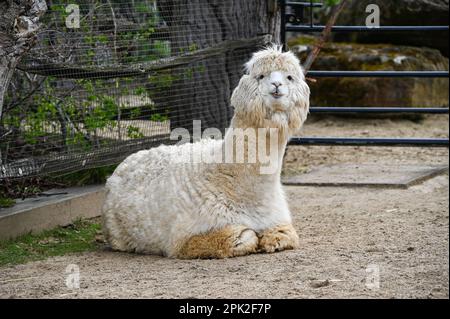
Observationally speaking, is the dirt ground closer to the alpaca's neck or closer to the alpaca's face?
the alpaca's neck

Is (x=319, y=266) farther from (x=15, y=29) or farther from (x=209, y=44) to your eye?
(x=209, y=44)

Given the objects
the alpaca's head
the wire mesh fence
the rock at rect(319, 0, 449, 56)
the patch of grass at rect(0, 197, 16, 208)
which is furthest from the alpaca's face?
the rock at rect(319, 0, 449, 56)

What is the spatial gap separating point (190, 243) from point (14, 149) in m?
1.99

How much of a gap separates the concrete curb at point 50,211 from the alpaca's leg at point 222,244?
1.43m

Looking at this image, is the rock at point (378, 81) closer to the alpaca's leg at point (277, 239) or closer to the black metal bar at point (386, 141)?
the black metal bar at point (386, 141)

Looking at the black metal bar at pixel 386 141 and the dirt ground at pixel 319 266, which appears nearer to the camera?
the dirt ground at pixel 319 266

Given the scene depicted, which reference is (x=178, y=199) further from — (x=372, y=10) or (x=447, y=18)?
(x=447, y=18)

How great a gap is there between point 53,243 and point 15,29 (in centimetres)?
182

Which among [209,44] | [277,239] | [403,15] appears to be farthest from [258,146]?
[403,15]

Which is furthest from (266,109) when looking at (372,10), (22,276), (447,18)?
(447,18)

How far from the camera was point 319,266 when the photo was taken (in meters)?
4.94

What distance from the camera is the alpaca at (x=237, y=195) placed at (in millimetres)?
5312

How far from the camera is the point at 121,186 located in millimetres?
5887

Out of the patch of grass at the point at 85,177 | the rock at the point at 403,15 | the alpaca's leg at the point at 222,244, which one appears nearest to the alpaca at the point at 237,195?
the alpaca's leg at the point at 222,244
